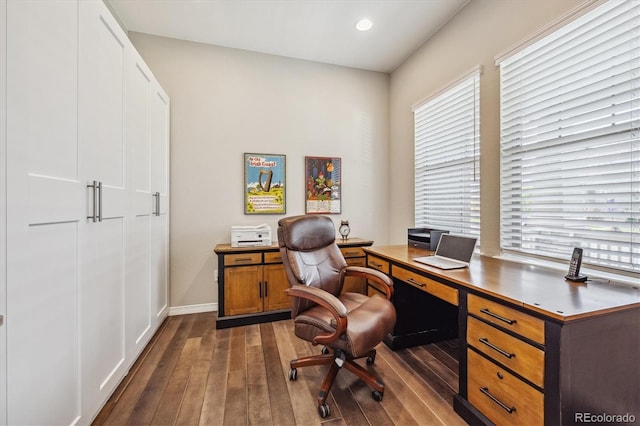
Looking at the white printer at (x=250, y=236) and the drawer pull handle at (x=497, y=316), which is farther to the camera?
the white printer at (x=250, y=236)

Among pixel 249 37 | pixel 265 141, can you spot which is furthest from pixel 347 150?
pixel 249 37

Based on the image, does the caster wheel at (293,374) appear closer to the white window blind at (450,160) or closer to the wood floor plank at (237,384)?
the wood floor plank at (237,384)

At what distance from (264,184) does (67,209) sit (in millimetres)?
2048

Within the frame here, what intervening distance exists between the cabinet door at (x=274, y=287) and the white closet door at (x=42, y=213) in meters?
1.62

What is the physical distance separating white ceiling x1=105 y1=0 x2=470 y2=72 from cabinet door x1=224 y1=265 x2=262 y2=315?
2.48 metres

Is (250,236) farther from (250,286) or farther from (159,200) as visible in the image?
(159,200)

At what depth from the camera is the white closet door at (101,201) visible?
1.38 m

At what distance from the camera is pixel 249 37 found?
2893mm

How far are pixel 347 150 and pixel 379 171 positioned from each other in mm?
551

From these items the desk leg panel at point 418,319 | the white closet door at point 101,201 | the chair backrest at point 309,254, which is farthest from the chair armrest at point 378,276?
the white closet door at point 101,201

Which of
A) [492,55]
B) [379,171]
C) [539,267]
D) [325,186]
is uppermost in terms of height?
[492,55]

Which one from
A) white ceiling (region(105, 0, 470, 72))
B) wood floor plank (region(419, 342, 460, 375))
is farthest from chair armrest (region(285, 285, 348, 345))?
white ceiling (region(105, 0, 470, 72))

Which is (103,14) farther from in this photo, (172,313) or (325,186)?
(172,313)

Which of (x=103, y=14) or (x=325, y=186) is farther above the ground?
(x=103, y=14)
